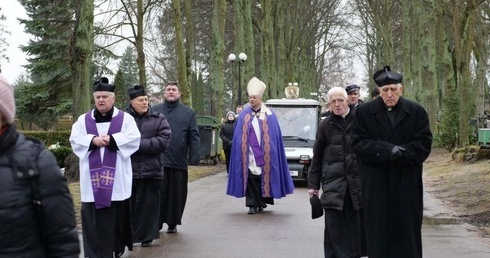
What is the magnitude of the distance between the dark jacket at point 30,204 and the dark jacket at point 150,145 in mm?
6477

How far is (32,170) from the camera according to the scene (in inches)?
157

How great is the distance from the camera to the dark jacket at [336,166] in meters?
9.00

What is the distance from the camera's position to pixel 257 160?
49.5 feet

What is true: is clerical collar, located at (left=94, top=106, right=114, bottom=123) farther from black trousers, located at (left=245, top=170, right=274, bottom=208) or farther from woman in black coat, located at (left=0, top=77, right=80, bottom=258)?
black trousers, located at (left=245, top=170, right=274, bottom=208)

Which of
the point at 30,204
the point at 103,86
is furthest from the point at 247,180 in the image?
the point at 30,204

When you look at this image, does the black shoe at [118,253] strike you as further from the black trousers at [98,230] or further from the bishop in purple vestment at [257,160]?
the bishop in purple vestment at [257,160]

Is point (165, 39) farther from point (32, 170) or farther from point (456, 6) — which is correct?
point (32, 170)

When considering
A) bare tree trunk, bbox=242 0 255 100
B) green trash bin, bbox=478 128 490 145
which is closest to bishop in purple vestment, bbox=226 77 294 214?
green trash bin, bbox=478 128 490 145

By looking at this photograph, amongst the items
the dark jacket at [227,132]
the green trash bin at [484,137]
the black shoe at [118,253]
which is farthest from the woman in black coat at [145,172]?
the green trash bin at [484,137]

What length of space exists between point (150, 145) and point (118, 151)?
139 centimetres

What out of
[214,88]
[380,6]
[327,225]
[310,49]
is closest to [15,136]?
[327,225]

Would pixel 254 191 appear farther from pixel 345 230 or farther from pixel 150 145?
pixel 345 230

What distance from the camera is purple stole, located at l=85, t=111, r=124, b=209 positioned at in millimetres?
9086

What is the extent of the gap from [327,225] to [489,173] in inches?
458
